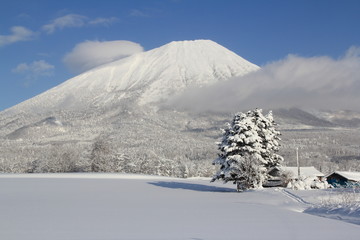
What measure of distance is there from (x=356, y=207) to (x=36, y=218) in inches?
459

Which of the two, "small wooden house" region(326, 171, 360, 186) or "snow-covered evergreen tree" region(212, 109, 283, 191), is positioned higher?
"snow-covered evergreen tree" region(212, 109, 283, 191)

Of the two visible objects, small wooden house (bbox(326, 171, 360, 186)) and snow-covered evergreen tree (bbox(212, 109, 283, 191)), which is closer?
snow-covered evergreen tree (bbox(212, 109, 283, 191))

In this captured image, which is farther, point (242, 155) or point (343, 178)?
point (343, 178)

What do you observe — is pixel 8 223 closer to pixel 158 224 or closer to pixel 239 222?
pixel 158 224

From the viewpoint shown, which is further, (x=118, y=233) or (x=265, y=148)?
(x=265, y=148)

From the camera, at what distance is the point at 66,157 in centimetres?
6328

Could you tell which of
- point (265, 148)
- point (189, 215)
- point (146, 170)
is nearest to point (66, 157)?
point (146, 170)

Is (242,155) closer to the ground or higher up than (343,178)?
higher up

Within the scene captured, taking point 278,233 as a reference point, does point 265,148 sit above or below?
above

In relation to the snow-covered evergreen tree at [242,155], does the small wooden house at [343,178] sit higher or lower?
lower

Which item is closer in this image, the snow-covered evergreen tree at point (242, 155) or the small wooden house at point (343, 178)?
the snow-covered evergreen tree at point (242, 155)

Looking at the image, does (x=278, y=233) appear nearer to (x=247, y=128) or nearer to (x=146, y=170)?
(x=247, y=128)

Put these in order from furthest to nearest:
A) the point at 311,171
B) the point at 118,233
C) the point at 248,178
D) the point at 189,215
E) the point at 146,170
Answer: the point at 146,170, the point at 311,171, the point at 248,178, the point at 189,215, the point at 118,233

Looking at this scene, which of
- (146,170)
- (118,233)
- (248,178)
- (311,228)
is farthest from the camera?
(146,170)
